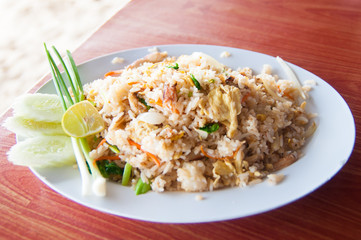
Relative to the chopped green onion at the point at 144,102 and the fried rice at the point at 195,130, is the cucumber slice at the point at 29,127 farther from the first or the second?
the chopped green onion at the point at 144,102

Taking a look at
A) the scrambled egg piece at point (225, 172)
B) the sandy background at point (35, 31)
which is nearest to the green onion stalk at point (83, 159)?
the scrambled egg piece at point (225, 172)

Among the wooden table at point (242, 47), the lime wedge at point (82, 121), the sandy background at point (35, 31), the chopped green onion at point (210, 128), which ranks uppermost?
the lime wedge at point (82, 121)

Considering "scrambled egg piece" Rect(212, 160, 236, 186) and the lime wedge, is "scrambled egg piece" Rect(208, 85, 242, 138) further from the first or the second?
the lime wedge

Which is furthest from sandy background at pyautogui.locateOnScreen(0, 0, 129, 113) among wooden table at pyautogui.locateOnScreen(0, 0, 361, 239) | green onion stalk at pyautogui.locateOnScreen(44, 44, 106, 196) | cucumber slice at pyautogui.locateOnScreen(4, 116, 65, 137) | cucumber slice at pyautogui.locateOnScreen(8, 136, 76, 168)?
cucumber slice at pyautogui.locateOnScreen(8, 136, 76, 168)

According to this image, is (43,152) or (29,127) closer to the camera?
(43,152)

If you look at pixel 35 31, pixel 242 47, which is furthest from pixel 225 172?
pixel 35 31

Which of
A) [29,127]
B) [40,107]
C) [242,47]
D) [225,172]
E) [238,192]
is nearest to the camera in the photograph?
[238,192]

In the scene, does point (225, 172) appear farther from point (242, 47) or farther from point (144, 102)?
point (242, 47)
